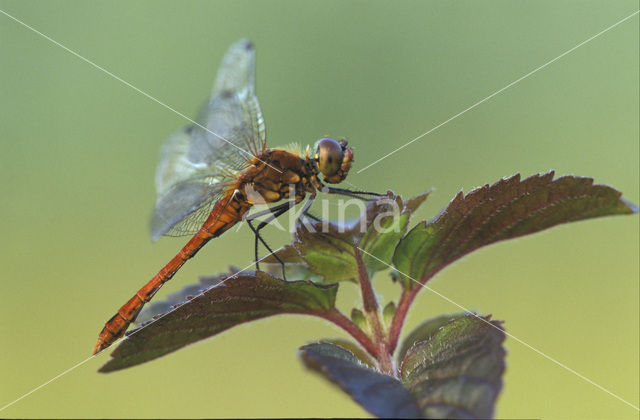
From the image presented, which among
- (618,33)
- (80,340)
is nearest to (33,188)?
(80,340)

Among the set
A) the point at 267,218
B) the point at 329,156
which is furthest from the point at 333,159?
the point at 267,218

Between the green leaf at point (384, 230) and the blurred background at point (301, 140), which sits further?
the blurred background at point (301, 140)

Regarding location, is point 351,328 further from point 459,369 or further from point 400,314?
point 459,369

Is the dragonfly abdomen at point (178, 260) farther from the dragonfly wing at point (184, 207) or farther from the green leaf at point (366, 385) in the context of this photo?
the green leaf at point (366, 385)

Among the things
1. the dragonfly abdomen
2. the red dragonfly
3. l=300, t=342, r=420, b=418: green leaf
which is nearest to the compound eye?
the red dragonfly

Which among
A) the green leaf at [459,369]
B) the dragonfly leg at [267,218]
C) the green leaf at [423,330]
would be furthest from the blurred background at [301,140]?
the green leaf at [459,369]

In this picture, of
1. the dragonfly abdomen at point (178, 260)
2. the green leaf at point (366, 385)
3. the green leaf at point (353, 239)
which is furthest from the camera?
the dragonfly abdomen at point (178, 260)
